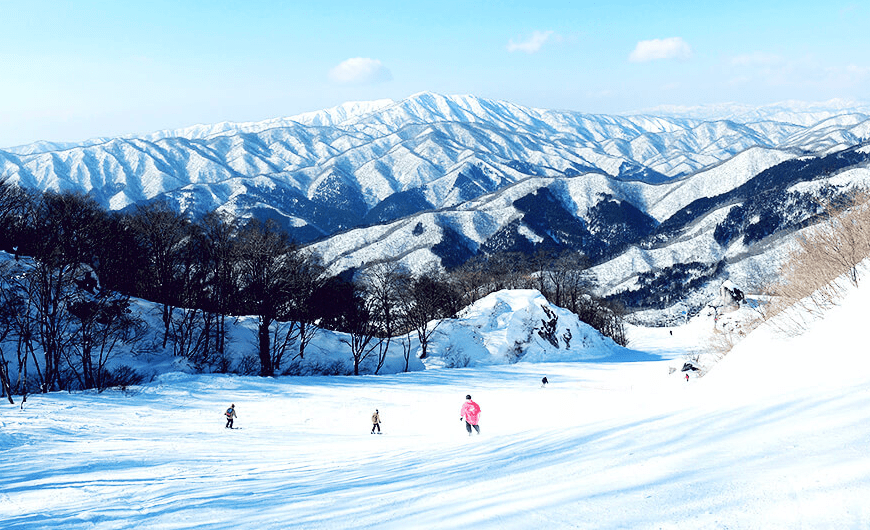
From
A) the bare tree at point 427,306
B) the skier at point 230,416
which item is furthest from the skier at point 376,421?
the bare tree at point 427,306

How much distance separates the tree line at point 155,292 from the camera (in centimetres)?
2597

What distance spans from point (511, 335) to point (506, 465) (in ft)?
125

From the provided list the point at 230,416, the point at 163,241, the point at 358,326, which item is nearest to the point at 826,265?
the point at 230,416

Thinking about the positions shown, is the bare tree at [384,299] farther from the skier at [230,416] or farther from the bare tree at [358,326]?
the skier at [230,416]

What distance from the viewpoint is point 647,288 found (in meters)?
170

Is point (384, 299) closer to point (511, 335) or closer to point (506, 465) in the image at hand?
point (511, 335)

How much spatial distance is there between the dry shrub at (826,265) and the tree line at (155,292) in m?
27.8

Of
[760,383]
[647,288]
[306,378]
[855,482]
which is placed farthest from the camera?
[647,288]

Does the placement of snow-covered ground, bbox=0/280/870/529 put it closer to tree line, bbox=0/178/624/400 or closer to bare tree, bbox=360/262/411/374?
tree line, bbox=0/178/624/400

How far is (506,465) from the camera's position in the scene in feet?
27.3

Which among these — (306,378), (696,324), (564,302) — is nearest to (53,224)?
(306,378)

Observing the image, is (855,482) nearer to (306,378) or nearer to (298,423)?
(298,423)

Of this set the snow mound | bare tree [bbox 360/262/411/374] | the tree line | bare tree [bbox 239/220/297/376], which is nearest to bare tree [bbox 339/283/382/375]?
the tree line

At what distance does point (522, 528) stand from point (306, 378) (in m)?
26.9
